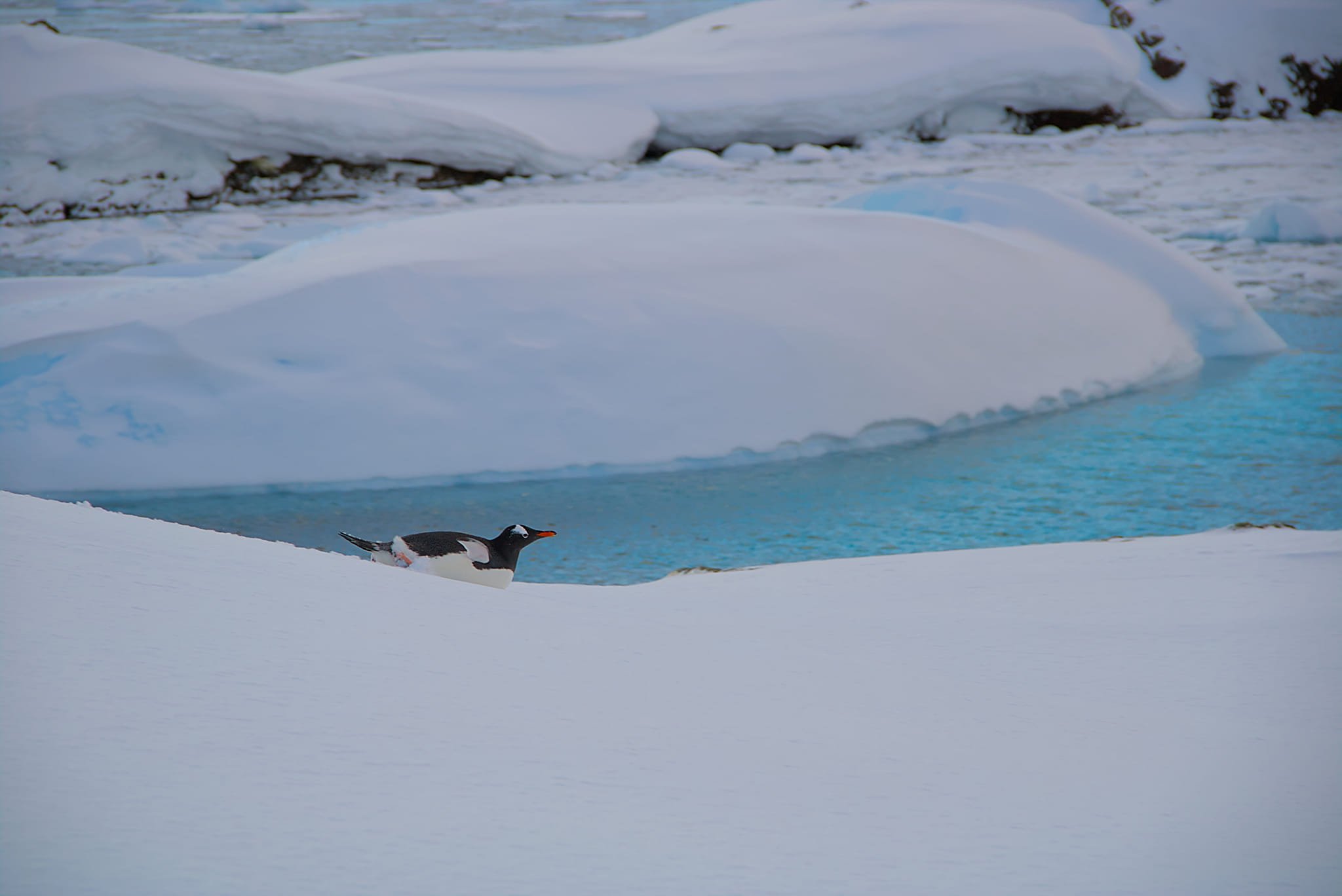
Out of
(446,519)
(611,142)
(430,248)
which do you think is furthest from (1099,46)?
(446,519)

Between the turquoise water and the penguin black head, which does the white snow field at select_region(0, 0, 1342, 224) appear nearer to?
the turquoise water

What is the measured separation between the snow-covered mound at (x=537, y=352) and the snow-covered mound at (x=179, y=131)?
3.97m

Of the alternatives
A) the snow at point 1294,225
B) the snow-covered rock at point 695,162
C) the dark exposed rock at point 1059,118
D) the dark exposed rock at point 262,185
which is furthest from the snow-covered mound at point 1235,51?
the dark exposed rock at point 262,185

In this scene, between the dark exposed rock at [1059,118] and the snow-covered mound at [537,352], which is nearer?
the snow-covered mound at [537,352]

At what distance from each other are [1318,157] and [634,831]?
1069cm

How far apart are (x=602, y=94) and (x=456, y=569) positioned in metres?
9.13

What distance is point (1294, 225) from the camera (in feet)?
24.0

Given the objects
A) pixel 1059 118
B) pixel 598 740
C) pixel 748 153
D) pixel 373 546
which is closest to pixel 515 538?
pixel 373 546

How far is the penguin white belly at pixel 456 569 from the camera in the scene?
6.83 ft

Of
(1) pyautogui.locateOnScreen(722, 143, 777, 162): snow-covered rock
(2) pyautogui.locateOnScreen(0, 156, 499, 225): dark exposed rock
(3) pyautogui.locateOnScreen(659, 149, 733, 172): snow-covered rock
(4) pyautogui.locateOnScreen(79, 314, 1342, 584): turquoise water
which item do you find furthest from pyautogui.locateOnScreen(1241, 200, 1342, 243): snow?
(2) pyautogui.locateOnScreen(0, 156, 499, 225): dark exposed rock

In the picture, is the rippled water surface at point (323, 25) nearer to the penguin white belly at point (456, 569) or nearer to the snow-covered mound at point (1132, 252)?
the snow-covered mound at point (1132, 252)

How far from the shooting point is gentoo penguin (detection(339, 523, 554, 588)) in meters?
2.08

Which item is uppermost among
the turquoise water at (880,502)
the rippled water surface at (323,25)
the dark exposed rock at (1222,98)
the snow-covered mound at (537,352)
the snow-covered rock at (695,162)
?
the rippled water surface at (323,25)

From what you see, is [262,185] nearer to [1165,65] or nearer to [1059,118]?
[1059,118]
